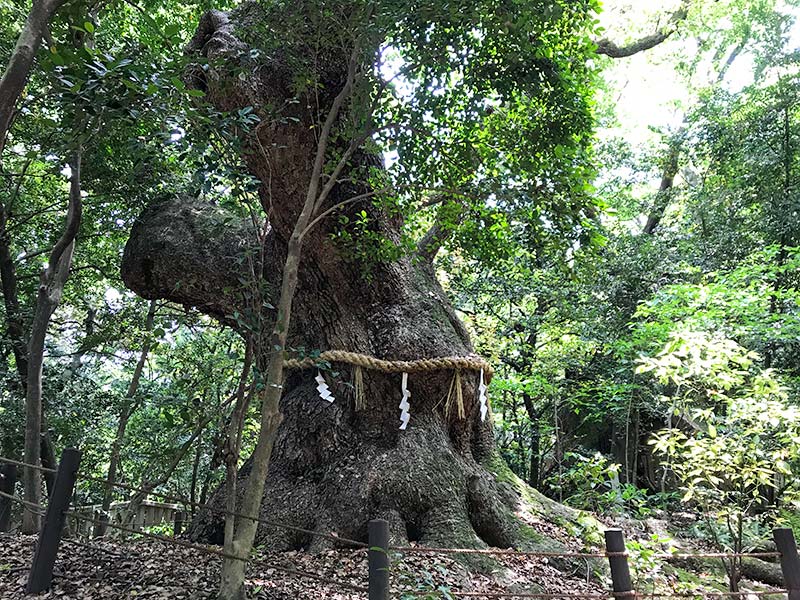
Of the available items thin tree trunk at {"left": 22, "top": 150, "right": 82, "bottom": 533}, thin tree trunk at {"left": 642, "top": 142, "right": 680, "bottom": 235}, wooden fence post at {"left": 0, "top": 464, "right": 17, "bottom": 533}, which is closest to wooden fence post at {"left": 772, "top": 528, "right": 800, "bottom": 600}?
wooden fence post at {"left": 0, "top": 464, "right": 17, "bottom": 533}

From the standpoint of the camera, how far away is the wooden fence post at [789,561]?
8.65 feet

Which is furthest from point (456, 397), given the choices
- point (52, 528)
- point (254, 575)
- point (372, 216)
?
point (52, 528)

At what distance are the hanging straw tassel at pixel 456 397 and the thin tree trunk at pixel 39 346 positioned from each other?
11.2 feet

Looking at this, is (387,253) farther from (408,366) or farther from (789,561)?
(789,561)

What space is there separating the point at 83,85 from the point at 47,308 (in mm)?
3240

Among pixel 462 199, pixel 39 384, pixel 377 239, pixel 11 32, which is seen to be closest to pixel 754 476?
pixel 462 199

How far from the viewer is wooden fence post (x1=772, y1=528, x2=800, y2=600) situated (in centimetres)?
264

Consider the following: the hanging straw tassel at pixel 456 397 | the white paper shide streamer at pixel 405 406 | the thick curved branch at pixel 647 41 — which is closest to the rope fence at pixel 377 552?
the white paper shide streamer at pixel 405 406

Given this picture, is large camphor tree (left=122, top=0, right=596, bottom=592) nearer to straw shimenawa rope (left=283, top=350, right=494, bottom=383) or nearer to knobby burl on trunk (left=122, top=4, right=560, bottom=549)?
knobby burl on trunk (left=122, top=4, right=560, bottom=549)

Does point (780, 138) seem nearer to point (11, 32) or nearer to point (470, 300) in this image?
point (470, 300)

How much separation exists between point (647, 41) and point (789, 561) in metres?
7.41

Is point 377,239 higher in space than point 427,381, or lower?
higher

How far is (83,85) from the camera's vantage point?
206cm

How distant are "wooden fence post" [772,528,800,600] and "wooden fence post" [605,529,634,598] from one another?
88 cm
